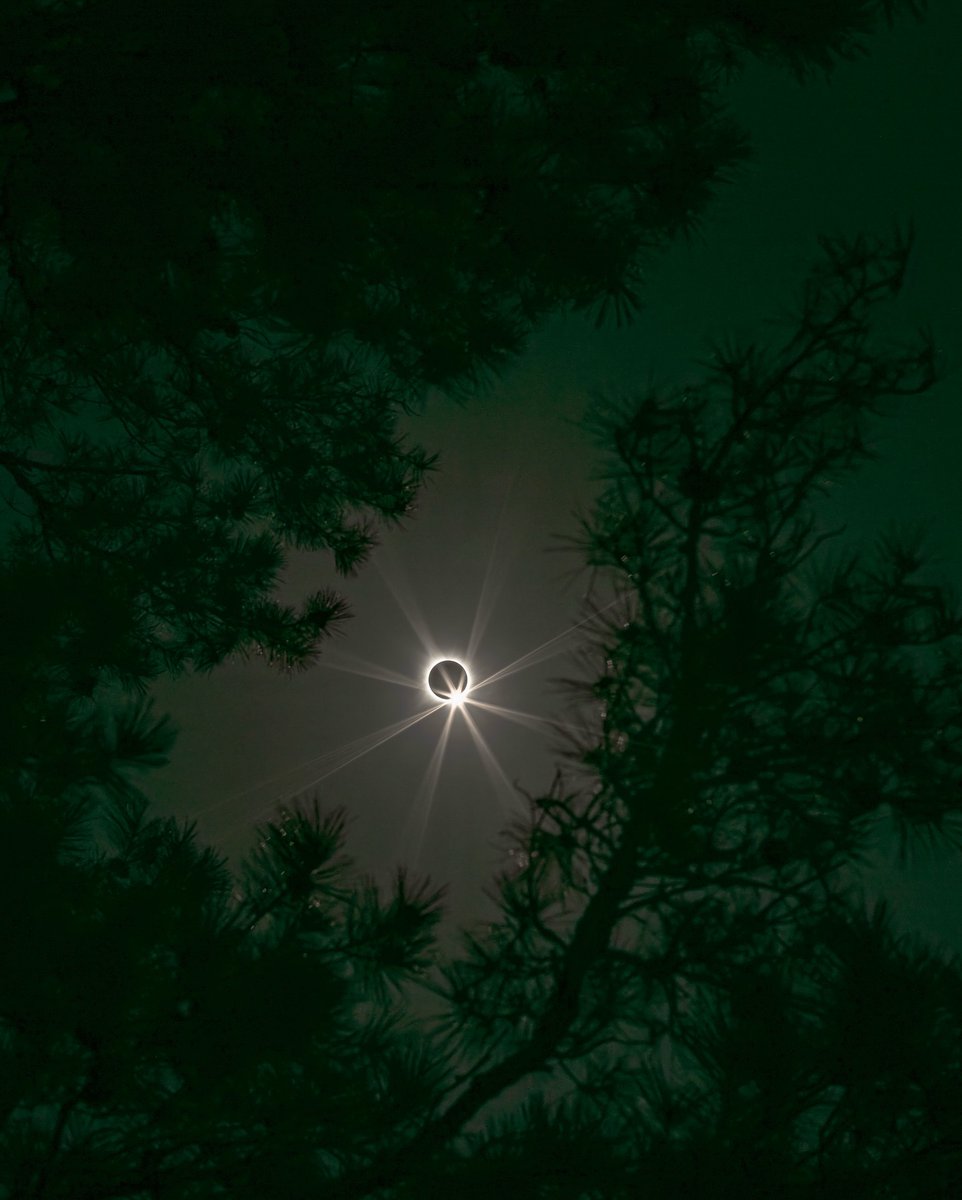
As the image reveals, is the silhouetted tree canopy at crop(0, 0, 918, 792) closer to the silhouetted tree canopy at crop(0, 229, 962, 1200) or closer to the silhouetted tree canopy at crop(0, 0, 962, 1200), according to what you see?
the silhouetted tree canopy at crop(0, 0, 962, 1200)

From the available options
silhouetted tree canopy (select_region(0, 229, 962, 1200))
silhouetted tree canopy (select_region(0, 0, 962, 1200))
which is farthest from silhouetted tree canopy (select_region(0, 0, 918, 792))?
silhouetted tree canopy (select_region(0, 229, 962, 1200))

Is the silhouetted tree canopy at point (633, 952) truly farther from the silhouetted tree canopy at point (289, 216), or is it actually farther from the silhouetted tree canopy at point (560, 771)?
the silhouetted tree canopy at point (289, 216)

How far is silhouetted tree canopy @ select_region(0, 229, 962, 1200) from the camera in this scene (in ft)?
2.23

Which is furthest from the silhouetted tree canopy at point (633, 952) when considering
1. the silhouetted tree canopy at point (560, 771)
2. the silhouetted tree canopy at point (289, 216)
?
the silhouetted tree canopy at point (289, 216)

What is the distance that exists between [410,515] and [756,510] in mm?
874

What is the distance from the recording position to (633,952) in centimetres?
83

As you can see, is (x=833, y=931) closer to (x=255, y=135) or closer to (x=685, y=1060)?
(x=685, y=1060)

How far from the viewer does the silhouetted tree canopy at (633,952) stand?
678mm

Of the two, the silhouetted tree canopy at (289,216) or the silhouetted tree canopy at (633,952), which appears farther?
the silhouetted tree canopy at (289,216)

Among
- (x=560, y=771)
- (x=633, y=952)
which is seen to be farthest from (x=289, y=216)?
(x=633, y=952)

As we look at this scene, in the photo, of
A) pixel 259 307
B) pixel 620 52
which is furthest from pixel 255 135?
pixel 620 52

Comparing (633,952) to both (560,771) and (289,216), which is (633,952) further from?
(289,216)

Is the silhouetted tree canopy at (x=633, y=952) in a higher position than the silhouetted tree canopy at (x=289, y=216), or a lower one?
lower

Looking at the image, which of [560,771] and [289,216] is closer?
[560,771]
